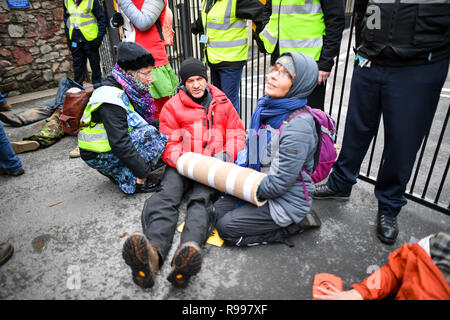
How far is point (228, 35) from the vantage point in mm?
3422

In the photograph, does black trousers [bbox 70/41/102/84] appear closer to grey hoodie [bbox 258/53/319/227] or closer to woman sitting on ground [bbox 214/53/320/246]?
woman sitting on ground [bbox 214/53/320/246]

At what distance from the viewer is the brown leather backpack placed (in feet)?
13.3

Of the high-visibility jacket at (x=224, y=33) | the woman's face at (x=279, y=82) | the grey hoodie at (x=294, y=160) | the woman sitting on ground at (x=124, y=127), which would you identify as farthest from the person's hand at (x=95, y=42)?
the grey hoodie at (x=294, y=160)

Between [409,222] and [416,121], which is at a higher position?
[416,121]

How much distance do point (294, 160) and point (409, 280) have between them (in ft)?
3.07

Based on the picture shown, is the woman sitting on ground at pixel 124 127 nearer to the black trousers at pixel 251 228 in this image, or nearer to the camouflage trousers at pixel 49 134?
the black trousers at pixel 251 228

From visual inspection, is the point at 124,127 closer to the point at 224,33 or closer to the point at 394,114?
the point at 224,33

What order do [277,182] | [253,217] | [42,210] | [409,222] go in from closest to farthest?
[277,182]
[253,217]
[409,222]
[42,210]

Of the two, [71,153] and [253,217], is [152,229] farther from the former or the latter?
[71,153]

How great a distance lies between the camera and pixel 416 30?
1.95 m

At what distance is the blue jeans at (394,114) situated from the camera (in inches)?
81.7

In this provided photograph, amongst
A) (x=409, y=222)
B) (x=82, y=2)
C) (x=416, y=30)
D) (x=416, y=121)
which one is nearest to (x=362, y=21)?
(x=416, y=30)

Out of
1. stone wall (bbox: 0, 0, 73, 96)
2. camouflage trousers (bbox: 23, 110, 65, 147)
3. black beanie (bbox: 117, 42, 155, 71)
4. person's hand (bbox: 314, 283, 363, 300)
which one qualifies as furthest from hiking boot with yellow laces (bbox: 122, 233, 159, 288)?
stone wall (bbox: 0, 0, 73, 96)
